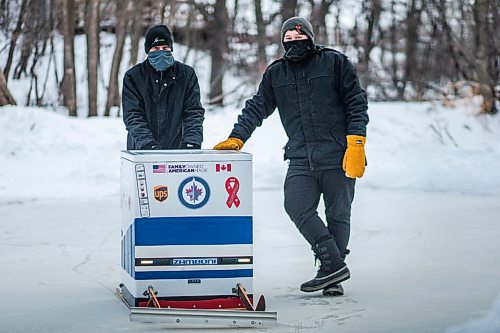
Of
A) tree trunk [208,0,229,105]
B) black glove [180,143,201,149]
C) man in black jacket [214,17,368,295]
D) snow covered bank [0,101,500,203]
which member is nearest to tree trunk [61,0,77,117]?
snow covered bank [0,101,500,203]

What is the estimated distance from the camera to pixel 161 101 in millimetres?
6785

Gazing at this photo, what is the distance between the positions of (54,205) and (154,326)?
20.9 ft

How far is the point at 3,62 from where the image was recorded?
63.5ft

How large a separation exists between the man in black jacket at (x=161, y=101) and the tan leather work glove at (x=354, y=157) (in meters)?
0.99

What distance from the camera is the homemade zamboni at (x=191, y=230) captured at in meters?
5.64

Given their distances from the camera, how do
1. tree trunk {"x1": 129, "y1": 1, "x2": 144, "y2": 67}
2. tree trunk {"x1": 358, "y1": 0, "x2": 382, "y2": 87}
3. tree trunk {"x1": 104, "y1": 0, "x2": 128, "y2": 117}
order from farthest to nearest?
tree trunk {"x1": 358, "y1": 0, "x2": 382, "y2": 87}, tree trunk {"x1": 129, "y1": 1, "x2": 144, "y2": 67}, tree trunk {"x1": 104, "y1": 0, "x2": 128, "y2": 117}

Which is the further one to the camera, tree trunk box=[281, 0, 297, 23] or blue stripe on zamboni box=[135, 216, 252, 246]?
tree trunk box=[281, 0, 297, 23]

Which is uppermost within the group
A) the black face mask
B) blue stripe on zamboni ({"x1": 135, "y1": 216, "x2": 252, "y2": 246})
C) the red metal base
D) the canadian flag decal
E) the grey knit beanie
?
the grey knit beanie

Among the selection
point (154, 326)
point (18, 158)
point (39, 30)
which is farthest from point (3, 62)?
point (154, 326)

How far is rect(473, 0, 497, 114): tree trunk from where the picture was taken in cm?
1672

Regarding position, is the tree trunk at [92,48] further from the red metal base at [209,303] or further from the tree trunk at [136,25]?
the red metal base at [209,303]

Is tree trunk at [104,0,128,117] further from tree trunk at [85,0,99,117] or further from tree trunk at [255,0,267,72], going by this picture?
tree trunk at [255,0,267,72]

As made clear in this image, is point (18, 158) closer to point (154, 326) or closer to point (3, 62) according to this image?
point (3, 62)

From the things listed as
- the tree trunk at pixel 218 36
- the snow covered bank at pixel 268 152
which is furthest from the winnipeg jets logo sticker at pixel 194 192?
the tree trunk at pixel 218 36
